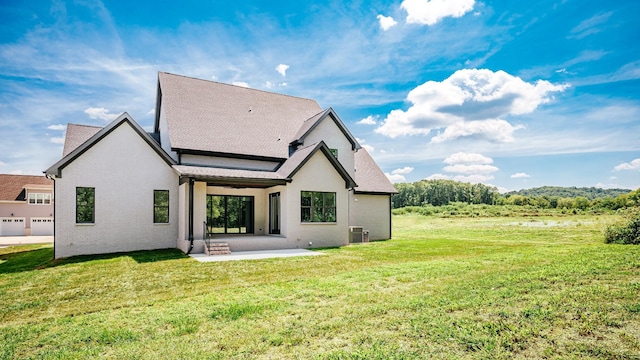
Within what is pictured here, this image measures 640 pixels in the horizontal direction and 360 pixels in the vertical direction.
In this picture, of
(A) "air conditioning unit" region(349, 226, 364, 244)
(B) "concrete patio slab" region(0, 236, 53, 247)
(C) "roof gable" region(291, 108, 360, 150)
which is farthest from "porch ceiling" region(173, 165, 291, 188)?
(B) "concrete patio slab" region(0, 236, 53, 247)

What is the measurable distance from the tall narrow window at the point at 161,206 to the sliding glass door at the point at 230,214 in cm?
241

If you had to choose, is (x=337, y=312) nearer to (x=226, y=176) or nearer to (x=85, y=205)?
(x=226, y=176)

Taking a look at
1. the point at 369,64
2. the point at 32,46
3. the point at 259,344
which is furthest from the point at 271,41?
the point at 259,344

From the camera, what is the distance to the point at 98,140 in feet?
50.8

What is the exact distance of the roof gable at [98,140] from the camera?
573 inches

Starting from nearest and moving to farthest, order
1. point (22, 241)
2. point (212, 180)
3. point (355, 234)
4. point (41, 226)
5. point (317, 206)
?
1. point (212, 180)
2. point (317, 206)
3. point (355, 234)
4. point (22, 241)
5. point (41, 226)

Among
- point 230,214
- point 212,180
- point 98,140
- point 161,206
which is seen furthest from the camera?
point 230,214

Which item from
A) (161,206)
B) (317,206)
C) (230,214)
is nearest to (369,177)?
(317,206)

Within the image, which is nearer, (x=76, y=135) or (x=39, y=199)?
(x=76, y=135)

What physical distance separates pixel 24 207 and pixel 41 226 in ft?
8.00

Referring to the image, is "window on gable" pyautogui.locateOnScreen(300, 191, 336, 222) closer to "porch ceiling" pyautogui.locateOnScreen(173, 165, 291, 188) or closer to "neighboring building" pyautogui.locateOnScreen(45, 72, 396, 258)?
"neighboring building" pyautogui.locateOnScreen(45, 72, 396, 258)

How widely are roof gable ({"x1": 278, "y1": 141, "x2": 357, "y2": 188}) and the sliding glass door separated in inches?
126

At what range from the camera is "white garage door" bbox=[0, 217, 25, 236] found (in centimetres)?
A: 3476

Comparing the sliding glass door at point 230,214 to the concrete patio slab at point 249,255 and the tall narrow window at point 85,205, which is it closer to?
the concrete patio slab at point 249,255
